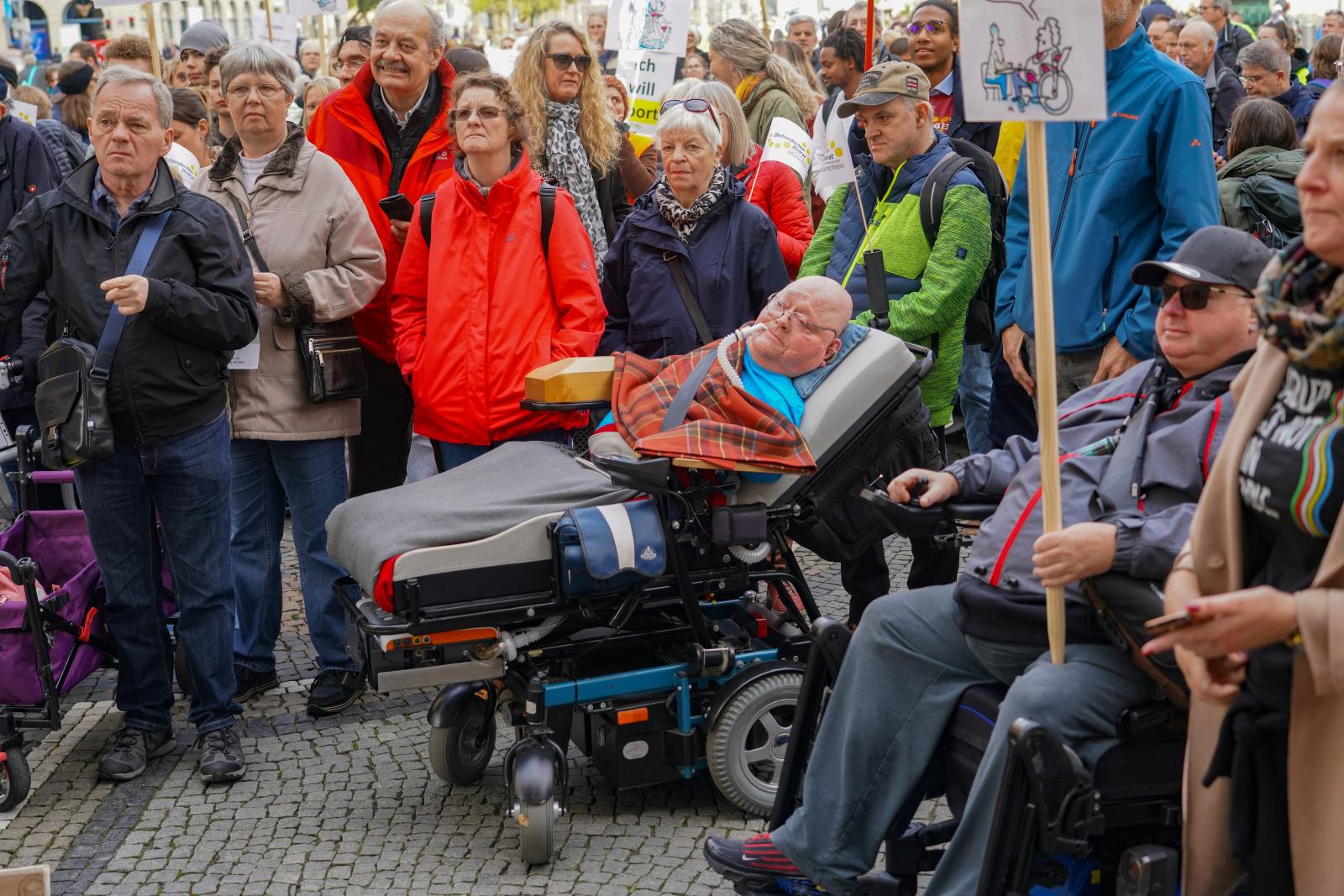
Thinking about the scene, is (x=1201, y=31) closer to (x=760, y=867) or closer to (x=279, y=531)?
(x=279, y=531)

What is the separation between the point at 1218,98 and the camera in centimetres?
1089

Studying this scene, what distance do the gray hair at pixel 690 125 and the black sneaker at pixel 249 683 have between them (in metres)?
2.52

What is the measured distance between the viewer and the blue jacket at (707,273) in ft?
17.5

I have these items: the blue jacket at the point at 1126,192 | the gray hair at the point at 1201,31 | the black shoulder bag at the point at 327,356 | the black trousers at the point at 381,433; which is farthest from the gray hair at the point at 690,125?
the gray hair at the point at 1201,31

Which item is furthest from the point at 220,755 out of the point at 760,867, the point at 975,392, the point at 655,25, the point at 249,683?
the point at 655,25

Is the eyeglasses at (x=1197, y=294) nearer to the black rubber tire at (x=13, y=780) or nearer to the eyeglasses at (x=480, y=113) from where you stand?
the eyeglasses at (x=480, y=113)

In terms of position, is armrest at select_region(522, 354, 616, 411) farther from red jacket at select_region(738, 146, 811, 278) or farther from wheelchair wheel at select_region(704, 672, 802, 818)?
red jacket at select_region(738, 146, 811, 278)

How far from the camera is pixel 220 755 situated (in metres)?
4.89

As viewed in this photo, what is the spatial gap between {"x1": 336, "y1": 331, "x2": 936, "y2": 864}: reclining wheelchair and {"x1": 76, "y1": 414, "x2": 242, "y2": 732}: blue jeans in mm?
670

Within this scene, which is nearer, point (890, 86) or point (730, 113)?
point (890, 86)

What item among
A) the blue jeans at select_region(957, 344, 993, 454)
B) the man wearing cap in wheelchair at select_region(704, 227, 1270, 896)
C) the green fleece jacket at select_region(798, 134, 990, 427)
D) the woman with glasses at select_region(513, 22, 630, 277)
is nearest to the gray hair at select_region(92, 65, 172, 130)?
the woman with glasses at select_region(513, 22, 630, 277)

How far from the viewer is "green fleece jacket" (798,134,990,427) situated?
5219 millimetres

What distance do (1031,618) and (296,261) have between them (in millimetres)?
3213

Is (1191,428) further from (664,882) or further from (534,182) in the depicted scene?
(534,182)
